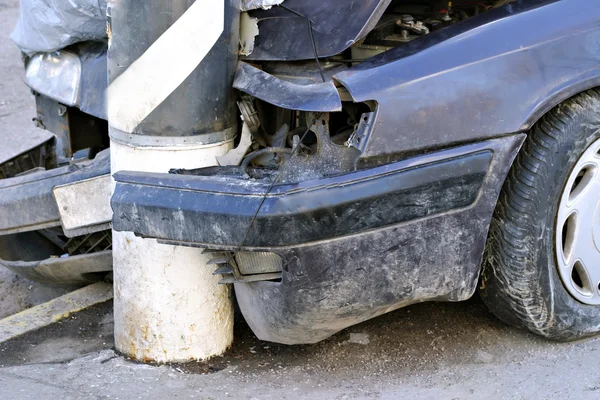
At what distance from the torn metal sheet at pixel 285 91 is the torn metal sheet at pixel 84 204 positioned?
0.79m

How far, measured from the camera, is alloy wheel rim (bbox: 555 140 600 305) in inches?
126

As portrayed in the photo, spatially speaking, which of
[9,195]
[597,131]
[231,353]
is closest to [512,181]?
[597,131]

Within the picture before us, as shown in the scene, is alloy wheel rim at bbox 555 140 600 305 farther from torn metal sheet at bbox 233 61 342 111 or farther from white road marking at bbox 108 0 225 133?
white road marking at bbox 108 0 225 133

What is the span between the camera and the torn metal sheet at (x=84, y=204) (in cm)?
357

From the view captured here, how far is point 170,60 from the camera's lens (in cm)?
304

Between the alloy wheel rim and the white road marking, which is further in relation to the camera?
the alloy wheel rim

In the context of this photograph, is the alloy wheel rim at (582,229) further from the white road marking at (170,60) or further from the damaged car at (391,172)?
the white road marking at (170,60)

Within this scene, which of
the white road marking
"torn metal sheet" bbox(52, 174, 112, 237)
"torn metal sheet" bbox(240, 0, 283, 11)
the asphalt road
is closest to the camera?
the white road marking

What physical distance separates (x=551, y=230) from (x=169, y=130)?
1486mm

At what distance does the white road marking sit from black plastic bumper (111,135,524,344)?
0.31m

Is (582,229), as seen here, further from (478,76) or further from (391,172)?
(391,172)

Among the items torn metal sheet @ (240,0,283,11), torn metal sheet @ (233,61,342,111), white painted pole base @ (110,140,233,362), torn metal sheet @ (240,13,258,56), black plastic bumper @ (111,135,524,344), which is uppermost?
torn metal sheet @ (240,0,283,11)

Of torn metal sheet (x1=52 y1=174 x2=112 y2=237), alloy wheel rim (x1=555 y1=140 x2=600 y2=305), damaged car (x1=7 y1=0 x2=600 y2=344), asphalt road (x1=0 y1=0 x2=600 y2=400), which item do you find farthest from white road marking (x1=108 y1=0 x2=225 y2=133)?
alloy wheel rim (x1=555 y1=140 x2=600 y2=305)

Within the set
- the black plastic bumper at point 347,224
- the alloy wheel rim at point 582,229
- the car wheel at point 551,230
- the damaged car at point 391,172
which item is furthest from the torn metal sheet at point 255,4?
the alloy wheel rim at point 582,229
